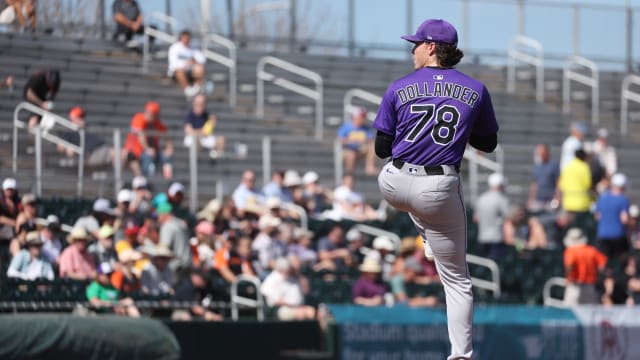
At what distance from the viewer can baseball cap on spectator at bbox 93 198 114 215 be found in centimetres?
1734

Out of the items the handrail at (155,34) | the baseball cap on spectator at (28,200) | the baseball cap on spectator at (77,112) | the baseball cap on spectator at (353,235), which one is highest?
the handrail at (155,34)

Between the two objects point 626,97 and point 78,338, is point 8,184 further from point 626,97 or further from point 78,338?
point 626,97

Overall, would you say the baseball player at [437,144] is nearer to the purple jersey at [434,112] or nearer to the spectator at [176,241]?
the purple jersey at [434,112]

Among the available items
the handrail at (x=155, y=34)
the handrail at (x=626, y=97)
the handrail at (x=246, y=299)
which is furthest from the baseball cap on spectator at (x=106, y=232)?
the handrail at (x=626, y=97)

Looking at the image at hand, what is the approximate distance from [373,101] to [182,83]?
3.68 meters

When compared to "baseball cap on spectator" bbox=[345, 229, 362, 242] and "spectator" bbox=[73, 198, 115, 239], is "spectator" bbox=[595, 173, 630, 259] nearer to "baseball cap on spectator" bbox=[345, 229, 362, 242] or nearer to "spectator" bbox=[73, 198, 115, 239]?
"baseball cap on spectator" bbox=[345, 229, 362, 242]

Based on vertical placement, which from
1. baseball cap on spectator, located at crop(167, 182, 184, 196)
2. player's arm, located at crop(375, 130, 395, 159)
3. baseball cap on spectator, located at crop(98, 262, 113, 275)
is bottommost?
baseball cap on spectator, located at crop(98, 262, 113, 275)

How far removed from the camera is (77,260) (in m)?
16.1

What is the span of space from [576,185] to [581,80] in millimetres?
6893

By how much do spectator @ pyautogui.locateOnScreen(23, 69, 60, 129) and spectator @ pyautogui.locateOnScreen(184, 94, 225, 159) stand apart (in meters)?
2.19

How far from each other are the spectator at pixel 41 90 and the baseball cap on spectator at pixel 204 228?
7.68ft

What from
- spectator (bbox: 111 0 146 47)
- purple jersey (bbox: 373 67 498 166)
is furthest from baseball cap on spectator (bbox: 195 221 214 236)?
purple jersey (bbox: 373 67 498 166)

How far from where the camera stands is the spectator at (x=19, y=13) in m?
16.4

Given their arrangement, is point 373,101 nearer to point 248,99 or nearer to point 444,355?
point 248,99
